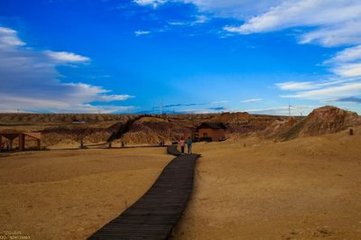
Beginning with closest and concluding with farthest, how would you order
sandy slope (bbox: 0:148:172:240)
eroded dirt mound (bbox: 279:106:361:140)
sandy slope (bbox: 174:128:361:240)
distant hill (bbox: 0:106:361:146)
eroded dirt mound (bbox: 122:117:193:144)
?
sandy slope (bbox: 174:128:361:240) < sandy slope (bbox: 0:148:172:240) < eroded dirt mound (bbox: 279:106:361:140) < distant hill (bbox: 0:106:361:146) < eroded dirt mound (bbox: 122:117:193:144)

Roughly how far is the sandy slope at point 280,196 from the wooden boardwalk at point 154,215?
0.38 m

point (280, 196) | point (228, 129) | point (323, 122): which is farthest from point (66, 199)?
point (228, 129)

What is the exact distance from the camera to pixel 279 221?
12125mm

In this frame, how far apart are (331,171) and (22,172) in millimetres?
16473

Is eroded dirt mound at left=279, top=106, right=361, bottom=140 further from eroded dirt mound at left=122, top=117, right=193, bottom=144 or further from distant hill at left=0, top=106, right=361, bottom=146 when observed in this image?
eroded dirt mound at left=122, top=117, right=193, bottom=144

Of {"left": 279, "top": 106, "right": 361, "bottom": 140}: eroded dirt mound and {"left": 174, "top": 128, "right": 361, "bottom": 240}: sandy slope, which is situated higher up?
{"left": 279, "top": 106, "right": 361, "bottom": 140}: eroded dirt mound

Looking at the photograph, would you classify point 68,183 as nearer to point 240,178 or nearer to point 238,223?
point 240,178

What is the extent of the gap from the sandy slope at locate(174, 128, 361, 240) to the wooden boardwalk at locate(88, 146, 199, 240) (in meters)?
0.38

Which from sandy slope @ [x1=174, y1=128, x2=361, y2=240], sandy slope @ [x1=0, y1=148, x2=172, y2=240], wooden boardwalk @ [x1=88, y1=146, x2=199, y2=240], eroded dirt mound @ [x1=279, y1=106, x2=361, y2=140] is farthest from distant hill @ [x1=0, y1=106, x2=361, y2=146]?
wooden boardwalk @ [x1=88, y1=146, x2=199, y2=240]

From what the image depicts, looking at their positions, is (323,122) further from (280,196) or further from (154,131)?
(154,131)

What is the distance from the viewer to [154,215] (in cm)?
1191

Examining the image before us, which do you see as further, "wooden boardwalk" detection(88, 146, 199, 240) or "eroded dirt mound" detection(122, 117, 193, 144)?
"eroded dirt mound" detection(122, 117, 193, 144)

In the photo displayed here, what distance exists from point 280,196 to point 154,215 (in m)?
5.68

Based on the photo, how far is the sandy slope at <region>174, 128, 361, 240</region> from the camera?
1123cm
